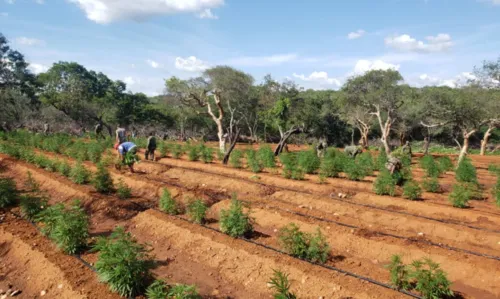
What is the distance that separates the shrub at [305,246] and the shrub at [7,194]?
23.5 feet

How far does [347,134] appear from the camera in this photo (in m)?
35.5

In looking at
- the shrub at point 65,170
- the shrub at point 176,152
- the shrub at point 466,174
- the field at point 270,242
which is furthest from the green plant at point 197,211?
the shrub at point 176,152

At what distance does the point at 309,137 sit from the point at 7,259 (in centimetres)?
3023

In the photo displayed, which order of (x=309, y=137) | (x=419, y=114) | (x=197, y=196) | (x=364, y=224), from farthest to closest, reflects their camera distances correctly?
(x=309, y=137)
(x=419, y=114)
(x=197, y=196)
(x=364, y=224)

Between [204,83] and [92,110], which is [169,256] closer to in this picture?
[204,83]

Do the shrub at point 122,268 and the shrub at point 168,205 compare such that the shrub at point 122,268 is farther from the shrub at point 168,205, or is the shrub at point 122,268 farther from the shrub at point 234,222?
the shrub at point 168,205

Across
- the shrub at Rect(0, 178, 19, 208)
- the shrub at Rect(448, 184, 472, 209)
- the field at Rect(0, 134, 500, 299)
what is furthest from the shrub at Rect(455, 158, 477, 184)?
the shrub at Rect(0, 178, 19, 208)

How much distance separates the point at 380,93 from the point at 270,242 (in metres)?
16.5

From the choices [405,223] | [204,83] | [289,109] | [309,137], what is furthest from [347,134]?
[405,223]

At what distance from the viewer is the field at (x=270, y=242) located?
5.20 meters

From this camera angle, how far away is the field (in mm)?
5203

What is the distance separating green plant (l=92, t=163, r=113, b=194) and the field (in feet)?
0.65

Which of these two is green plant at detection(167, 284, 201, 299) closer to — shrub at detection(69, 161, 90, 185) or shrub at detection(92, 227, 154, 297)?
shrub at detection(92, 227, 154, 297)

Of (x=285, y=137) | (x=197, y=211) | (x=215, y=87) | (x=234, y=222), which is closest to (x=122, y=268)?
(x=234, y=222)
